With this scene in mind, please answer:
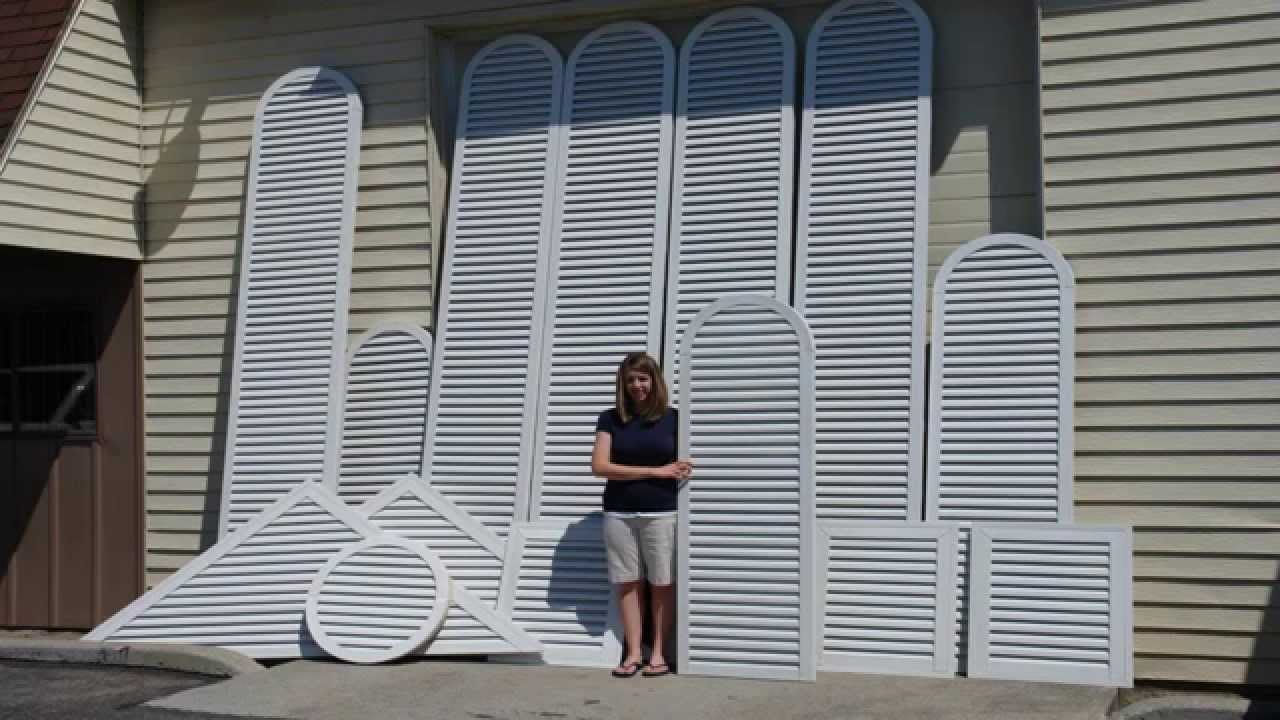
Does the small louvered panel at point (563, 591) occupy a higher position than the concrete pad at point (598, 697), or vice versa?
the small louvered panel at point (563, 591)

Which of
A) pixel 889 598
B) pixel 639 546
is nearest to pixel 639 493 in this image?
pixel 639 546

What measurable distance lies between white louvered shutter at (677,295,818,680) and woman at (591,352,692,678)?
0.10 metres

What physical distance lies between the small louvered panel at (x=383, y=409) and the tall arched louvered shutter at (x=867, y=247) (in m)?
2.37

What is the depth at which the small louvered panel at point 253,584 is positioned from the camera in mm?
8492

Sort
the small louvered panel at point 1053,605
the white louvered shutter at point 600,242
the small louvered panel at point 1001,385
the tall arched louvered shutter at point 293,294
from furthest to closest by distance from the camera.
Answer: the tall arched louvered shutter at point 293,294, the white louvered shutter at point 600,242, the small louvered panel at point 1001,385, the small louvered panel at point 1053,605

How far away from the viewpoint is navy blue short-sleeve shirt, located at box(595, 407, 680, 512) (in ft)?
25.7

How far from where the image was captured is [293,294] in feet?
31.2

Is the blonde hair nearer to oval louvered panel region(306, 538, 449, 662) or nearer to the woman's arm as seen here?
the woman's arm

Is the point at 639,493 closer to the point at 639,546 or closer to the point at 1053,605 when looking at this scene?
the point at 639,546

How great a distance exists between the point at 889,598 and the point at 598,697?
1506 millimetres

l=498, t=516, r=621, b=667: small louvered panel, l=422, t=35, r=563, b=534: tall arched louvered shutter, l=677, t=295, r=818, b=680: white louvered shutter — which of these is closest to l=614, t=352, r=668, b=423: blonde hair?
l=677, t=295, r=818, b=680: white louvered shutter

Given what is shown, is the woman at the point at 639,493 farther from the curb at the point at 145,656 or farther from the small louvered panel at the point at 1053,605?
the curb at the point at 145,656

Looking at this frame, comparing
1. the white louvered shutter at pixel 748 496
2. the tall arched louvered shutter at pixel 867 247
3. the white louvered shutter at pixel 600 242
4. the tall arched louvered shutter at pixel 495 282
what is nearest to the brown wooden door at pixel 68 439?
the tall arched louvered shutter at pixel 495 282

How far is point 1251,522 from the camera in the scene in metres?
7.56
